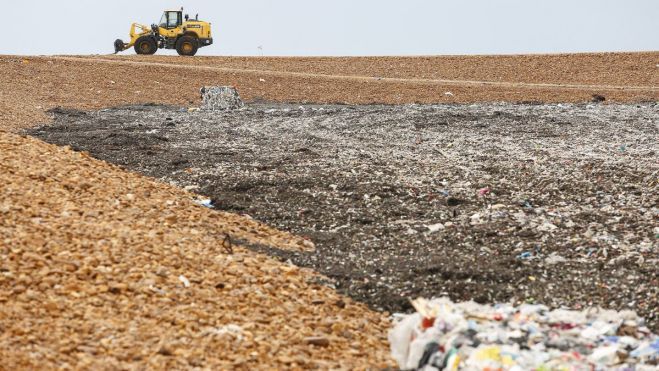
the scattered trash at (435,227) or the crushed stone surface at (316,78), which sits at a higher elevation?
the crushed stone surface at (316,78)

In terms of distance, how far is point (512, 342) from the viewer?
5.71 meters

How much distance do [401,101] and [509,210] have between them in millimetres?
13224

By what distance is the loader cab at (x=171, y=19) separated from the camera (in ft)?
115

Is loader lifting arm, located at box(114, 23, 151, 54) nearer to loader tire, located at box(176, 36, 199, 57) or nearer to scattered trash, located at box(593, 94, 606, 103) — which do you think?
loader tire, located at box(176, 36, 199, 57)

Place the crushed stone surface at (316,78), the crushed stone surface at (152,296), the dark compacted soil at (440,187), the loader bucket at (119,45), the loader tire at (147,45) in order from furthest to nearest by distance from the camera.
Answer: the loader bucket at (119,45)
the loader tire at (147,45)
the crushed stone surface at (316,78)
the dark compacted soil at (440,187)
the crushed stone surface at (152,296)

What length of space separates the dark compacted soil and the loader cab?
16.7 m

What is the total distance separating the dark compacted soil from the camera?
7926 mm

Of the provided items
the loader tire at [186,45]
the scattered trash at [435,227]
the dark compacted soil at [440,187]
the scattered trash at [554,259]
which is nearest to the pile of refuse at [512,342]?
the dark compacted soil at [440,187]

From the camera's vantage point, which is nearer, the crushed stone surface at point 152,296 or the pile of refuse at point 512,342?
the pile of refuse at point 512,342

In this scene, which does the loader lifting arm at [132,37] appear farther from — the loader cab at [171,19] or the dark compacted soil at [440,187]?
the dark compacted soil at [440,187]

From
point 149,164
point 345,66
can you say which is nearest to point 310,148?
point 149,164

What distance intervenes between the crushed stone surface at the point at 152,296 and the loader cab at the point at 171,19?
26430mm

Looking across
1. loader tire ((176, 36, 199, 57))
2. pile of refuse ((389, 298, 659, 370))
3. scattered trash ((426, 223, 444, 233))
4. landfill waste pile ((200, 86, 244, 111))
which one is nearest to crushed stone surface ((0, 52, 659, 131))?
loader tire ((176, 36, 199, 57))

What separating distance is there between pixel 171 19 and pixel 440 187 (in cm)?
2574
